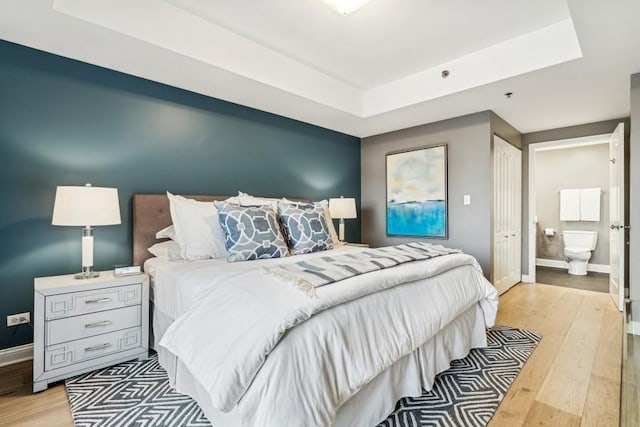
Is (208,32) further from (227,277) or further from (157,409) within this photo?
(157,409)

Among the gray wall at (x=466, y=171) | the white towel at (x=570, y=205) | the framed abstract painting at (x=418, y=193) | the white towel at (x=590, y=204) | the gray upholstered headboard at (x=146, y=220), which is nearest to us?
the gray upholstered headboard at (x=146, y=220)

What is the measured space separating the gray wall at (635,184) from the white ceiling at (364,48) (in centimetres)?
21

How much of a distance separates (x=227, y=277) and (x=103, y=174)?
162 centimetres

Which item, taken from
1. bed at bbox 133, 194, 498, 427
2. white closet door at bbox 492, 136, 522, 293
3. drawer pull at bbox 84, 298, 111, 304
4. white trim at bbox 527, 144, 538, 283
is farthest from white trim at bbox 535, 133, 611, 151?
drawer pull at bbox 84, 298, 111, 304

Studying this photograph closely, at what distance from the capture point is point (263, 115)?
357 centimetres

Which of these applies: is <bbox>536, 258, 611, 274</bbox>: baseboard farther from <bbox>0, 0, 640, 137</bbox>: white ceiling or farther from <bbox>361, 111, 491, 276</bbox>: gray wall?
<bbox>361, 111, 491, 276</bbox>: gray wall

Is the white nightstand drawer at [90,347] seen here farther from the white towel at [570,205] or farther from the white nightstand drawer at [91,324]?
the white towel at [570,205]

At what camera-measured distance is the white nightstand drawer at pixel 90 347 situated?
74.2 inches

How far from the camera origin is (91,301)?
201cm

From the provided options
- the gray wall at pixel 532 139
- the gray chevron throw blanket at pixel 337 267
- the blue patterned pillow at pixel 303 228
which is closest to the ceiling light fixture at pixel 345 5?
the blue patterned pillow at pixel 303 228

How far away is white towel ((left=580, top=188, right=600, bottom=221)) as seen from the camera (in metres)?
5.39

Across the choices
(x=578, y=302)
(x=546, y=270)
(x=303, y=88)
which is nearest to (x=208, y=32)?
(x=303, y=88)

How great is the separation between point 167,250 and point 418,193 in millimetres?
3074

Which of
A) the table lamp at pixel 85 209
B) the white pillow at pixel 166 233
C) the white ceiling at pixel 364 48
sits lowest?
the white pillow at pixel 166 233
